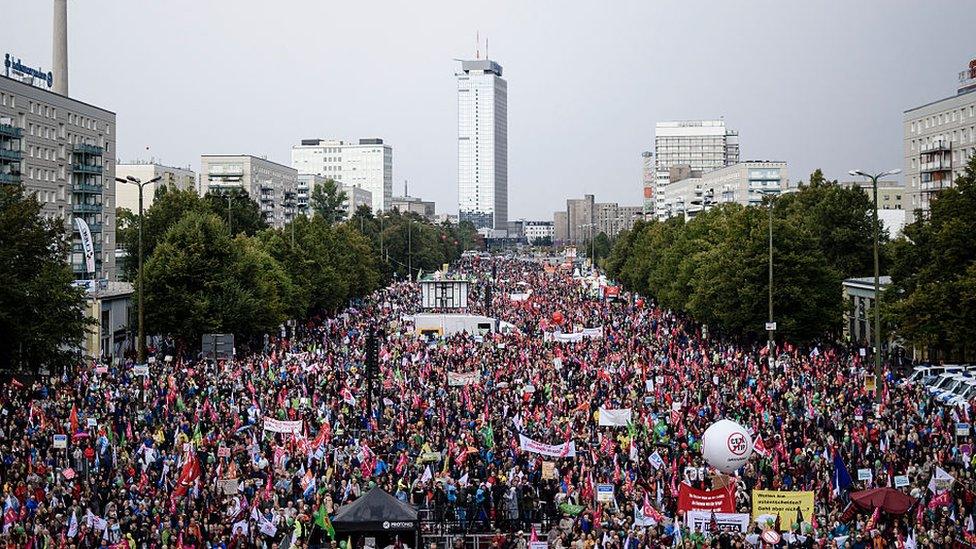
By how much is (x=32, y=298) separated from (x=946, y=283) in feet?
100

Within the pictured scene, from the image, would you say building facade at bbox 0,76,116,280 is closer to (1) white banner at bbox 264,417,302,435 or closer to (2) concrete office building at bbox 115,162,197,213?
(1) white banner at bbox 264,417,302,435

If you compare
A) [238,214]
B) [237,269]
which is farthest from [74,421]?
[238,214]

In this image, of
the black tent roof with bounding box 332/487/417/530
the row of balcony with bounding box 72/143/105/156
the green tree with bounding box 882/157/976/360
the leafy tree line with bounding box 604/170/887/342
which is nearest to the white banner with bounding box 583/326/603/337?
the leafy tree line with bounding box 604/170/887/342

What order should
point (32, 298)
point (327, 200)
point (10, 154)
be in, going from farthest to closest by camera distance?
point (327, 200) < point (10, 154) < point (32, 298)

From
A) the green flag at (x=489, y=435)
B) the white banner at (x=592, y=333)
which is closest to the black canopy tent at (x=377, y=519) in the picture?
the green flag at (x=489, y=435)

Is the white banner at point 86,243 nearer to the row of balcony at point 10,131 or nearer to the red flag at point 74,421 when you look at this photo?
the row of balcony at point 10,131

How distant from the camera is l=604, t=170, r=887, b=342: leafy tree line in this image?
5484cm

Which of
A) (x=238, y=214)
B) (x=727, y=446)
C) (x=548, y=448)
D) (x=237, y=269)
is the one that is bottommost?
(x=548, y=448)

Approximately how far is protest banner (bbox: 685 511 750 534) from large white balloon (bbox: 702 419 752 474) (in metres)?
2.85

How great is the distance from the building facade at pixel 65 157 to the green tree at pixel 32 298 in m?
30.1

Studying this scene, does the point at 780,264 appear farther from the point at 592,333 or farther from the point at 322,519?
the point at 322,519

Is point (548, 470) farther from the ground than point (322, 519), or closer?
farther from the ground

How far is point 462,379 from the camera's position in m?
40.2

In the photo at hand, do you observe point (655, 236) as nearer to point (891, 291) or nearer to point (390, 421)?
point (891, 291)
